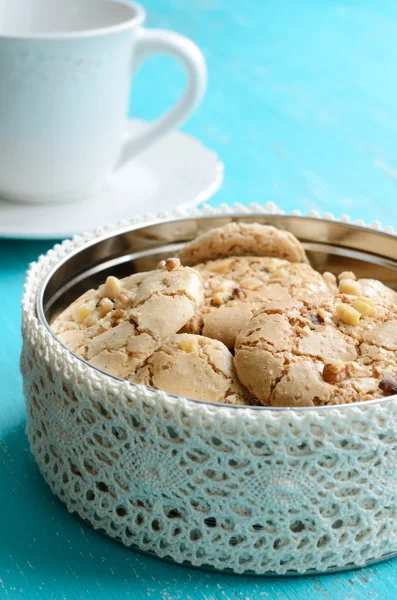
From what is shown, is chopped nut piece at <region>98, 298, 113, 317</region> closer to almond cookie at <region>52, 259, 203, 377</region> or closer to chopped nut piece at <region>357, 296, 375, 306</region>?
almond cookie at <region>52, 259, 203, 377</region>

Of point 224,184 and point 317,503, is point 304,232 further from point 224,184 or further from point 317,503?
point 224,184

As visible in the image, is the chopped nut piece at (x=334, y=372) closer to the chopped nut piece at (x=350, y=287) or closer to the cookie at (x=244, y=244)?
the chopped nut piece at (x=350, y=287)

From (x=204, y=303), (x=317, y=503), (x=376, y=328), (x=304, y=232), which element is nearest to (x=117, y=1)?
(x=304, y=232)

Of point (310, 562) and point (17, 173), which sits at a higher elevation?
point (310, 562)

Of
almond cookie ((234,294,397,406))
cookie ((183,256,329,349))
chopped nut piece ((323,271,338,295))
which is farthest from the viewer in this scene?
chopped nut piece ((323,271,338,295))

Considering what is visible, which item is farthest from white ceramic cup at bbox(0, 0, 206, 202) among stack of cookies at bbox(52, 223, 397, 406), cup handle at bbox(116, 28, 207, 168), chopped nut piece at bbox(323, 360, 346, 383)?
chopped nut piece at bbox(323, 360, 346, 383)
